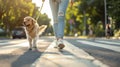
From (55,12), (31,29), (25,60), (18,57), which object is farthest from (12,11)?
(25,60)

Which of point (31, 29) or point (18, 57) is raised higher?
point (31, 29)

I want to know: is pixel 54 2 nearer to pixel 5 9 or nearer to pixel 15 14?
pixel 5 9

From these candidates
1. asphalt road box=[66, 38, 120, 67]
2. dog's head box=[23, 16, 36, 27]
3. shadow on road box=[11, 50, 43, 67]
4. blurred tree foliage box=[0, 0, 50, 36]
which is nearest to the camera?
shadow on road box=[11, 50, 43, 67]

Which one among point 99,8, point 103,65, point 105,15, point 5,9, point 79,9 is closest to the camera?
point 103,65

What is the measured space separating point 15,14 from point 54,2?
63.9 m

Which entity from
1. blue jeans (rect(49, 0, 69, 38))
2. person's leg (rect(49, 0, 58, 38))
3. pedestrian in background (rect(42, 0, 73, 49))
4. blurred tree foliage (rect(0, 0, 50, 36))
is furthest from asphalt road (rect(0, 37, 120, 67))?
blurred tree foliage (rect(0, 0, 50, 36))

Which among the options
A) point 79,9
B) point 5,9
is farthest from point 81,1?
point 5,9

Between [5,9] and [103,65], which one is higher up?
[5,9]

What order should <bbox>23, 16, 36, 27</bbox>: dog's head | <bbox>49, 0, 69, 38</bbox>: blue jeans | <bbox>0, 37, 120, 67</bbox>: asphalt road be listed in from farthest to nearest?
1. <bbox>23, 16, 36, 27</bbox>: dog's head
2. <bbox>49, 0, 69, 38</bbox>: blue jeans
3. <bbox>0, 37, 120, 67</bbox>: asphalt road

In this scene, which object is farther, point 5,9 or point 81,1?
point 81,1

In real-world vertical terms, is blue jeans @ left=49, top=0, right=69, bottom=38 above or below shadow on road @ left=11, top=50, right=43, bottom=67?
above

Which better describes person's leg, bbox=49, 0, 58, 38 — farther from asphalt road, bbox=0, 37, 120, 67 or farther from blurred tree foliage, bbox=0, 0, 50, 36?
blurred tree foliage, bbox=0, 0, 50, 36

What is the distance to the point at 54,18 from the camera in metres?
10.8

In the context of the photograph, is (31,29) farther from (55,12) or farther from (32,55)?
(32,55)
